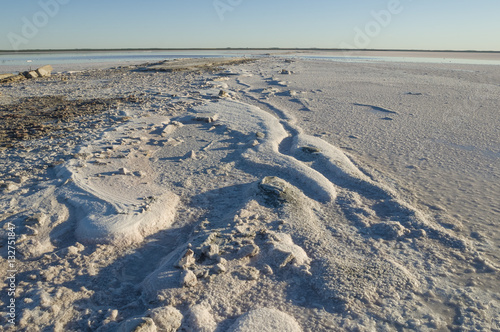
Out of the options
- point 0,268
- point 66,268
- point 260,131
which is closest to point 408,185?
point 260,131

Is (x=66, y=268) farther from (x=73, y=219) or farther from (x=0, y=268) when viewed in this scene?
(x=73, y=219)

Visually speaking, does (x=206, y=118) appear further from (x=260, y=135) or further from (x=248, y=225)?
(x=248, y=225)

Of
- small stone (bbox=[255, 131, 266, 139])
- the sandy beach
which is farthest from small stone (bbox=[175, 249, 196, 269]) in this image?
small stone (bbox=[255, 131, 266, 139])

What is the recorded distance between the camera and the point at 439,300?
1.70 metres

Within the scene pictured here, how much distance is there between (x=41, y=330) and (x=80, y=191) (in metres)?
1.42

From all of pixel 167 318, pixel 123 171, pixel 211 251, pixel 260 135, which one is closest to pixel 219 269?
pixel 211 251

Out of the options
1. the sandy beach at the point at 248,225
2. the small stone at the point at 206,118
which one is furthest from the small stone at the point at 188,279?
the small stone at the point at 206,118

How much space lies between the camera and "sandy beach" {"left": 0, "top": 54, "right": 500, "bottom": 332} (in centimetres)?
165

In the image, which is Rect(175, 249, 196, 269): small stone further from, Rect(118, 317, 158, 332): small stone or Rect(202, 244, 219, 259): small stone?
Rect(118, 317, 158, 332): small stone

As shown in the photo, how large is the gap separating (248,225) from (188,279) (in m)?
0.67

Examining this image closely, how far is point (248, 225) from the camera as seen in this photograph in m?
2.32

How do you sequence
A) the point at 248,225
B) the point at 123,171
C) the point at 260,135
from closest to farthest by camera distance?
1. the point at 248,225
2. the point at 123,171
3. the point at 260,135

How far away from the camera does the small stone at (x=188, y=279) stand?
5.77ft

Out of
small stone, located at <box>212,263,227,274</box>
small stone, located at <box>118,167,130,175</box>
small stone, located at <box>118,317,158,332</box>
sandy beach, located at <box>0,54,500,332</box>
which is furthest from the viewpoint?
small stone, located at <box>118,167,130,175</box>
